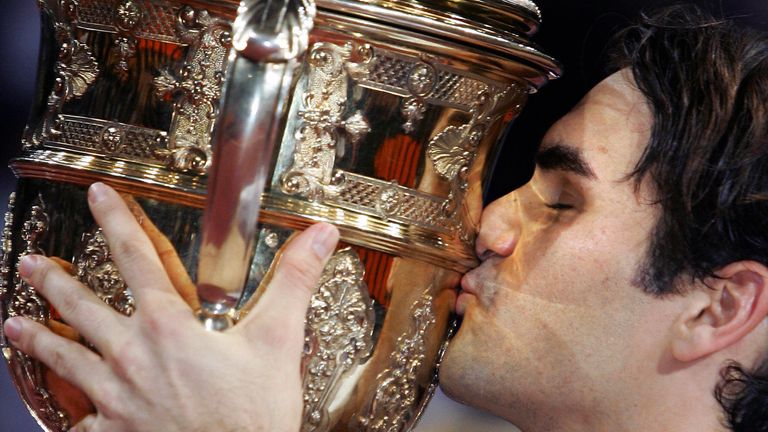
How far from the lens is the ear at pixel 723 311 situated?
4.62ft

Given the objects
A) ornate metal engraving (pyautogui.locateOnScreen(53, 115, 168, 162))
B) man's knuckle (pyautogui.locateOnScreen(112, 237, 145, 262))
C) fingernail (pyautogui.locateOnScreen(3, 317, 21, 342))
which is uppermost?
ornate metal engraving (pyautogui.locateOnScreen(53, 115, 168, 162))

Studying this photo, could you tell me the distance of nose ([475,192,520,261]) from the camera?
4.33 ft

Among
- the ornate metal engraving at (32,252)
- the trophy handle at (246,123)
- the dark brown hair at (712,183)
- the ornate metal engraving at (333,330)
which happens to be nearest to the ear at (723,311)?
the dark brown hair at (712,183)

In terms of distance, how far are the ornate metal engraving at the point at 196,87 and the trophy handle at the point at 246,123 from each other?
0.12 m

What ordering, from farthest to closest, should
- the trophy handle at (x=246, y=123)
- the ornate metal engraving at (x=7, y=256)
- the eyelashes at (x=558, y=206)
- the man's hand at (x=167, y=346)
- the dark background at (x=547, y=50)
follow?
the dark background at (x=547, y=50) < the eyelashes at (x=558, y=206) < the ornate metal engraving at (x=7, y=256) < the man's hand at (x=167, y=346) < the trophy handle at (x=246, y=123)

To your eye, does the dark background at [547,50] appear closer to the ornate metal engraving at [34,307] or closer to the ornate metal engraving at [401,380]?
the ornate metal engraving at [401,380]

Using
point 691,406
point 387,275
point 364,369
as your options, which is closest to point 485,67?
point 387,275

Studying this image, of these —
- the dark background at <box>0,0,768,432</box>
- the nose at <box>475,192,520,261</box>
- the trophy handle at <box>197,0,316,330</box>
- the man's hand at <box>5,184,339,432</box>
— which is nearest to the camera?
the trophy handle at <box>197,0,316,330</box>

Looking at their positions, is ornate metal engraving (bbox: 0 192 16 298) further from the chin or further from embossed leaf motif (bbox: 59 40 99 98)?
the chin

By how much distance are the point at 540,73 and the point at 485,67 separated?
0.34 feet

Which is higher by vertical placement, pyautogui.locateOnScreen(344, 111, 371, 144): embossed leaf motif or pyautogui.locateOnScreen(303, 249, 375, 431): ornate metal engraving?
pyautogui.locateOnScreen(344, 111, 371, 144): embossed leaf motif

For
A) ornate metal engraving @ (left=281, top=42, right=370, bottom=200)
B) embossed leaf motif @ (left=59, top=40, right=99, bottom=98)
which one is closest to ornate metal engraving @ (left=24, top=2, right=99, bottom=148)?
Answer: embossed leaf motif @ (left=59, top=40, right=99, bottom=98)

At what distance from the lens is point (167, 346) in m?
1.02

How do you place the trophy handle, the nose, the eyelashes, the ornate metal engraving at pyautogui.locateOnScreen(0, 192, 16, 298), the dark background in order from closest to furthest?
1. the trophy handle
2. the ornate metal engraving at pyautogui.locateOnScreen(0, 192, 16, 298)
3. the nose
4. the eyelashes
5. the dark background
